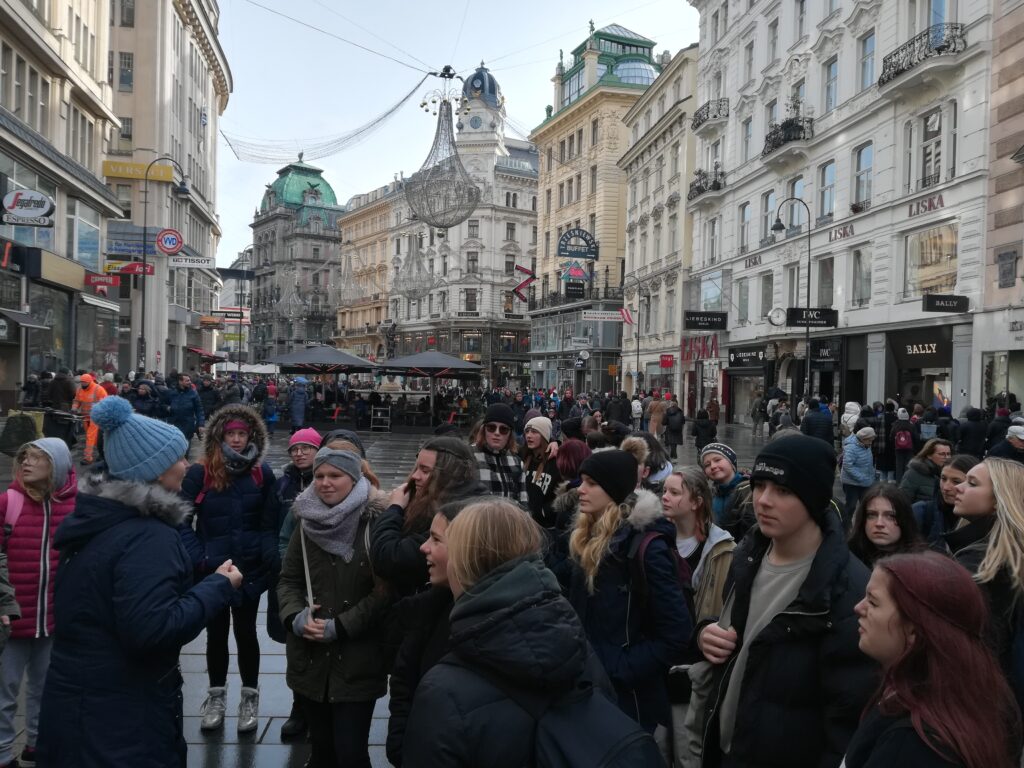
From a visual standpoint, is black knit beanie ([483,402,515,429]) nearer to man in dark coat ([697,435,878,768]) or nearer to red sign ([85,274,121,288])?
man in dark coat ([697,435,878,768])

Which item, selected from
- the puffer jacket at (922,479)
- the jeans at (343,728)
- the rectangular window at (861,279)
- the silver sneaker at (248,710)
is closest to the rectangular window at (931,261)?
the rectangular window at (861,279)

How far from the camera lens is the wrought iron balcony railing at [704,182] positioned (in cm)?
3719

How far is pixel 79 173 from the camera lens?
29328 mm

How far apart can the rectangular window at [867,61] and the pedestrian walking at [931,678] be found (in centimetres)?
2811

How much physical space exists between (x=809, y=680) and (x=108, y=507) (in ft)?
7.70

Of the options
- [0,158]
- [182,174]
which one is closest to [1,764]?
[0,158]

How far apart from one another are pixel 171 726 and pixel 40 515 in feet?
6.66

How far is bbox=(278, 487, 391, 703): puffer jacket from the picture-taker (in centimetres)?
367

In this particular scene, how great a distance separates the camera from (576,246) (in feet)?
141

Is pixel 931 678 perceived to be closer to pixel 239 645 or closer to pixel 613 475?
pixel 613 475

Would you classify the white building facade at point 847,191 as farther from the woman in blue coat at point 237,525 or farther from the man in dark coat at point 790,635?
the man in dark coat at point 790,635

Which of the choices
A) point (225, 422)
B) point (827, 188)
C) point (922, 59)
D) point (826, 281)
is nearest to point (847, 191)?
point (827, 188)

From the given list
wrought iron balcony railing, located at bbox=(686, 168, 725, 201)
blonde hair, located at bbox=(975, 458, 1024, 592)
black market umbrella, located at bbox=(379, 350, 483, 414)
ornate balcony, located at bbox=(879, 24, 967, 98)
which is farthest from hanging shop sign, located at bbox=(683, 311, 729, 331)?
blonde hair, located at bbox=(975, 458, 1024, 592)

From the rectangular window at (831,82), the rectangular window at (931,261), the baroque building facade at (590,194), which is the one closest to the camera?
the rectangular window at (931,261)
